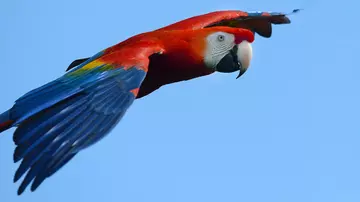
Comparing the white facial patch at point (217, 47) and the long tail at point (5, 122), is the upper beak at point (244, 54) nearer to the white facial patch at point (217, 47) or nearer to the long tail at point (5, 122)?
the white facial patch at point (217, 47)

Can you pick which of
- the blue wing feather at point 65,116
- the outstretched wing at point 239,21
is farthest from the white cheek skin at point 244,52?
the blue wing feather at point 65,116

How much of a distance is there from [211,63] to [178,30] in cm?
65

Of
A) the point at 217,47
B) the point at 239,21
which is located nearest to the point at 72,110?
the point at 217,47

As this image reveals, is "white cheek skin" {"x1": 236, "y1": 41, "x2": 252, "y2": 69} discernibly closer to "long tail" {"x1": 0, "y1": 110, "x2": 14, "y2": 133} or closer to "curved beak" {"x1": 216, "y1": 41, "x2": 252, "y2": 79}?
"curved beak" {"x1": 216, "y1": 41, "x2": 252, "y2": 79}

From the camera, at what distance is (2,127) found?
858 centimetres

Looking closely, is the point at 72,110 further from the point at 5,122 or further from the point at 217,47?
the point at 217,47

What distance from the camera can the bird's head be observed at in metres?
8.95

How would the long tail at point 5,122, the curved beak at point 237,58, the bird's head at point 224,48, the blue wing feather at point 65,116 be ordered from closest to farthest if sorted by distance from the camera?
the blue wing feather at point 65,116, the long tail at point 5,122, the bird's head at point 224,48, the curved beak at point 237,58

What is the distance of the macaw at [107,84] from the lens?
7.15 m

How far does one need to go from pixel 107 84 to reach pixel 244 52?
1.83m

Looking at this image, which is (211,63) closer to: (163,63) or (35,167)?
(163,63)

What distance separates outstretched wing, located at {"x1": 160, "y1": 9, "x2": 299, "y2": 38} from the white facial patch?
2.69ft

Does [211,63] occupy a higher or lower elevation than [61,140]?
higher

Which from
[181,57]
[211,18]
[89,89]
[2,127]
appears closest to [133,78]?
[89,89]
